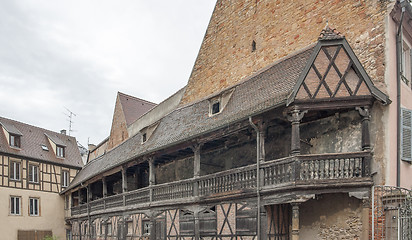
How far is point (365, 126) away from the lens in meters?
10.7

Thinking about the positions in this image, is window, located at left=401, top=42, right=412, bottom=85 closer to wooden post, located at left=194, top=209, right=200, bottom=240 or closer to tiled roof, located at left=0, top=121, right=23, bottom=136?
wooden post, located at left=194, top=209, right=200, bottom=240

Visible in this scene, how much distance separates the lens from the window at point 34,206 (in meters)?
27.8

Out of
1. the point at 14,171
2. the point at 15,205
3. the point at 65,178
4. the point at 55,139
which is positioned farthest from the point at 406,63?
the point at 55,139

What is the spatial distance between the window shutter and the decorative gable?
1.15 m

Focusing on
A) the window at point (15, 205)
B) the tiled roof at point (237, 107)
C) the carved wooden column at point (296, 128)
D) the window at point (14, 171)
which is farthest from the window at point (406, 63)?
the window at point (15, 205)

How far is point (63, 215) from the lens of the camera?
2986 centimetres

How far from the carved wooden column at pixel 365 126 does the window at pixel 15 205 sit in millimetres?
23039

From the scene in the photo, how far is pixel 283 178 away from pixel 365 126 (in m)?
2.43

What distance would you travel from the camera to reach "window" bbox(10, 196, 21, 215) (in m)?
26.6

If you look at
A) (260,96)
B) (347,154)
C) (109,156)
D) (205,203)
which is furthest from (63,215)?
(347,154)

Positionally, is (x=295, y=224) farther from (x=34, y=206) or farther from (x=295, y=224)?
(x=34, y=206)

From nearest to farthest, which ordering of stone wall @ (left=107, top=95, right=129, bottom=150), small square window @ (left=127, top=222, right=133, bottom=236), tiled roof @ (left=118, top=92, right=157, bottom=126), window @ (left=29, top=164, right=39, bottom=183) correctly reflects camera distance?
small square window @ (left=127, top=222, right=133, bottom=236) < window @ (left=29, top=164, right=39, bottom=183) < stone wall @ (left=107, top=95, right=129, bottom=150) < tiled roof @ (left=118, top=92, right=157, bottom=126)

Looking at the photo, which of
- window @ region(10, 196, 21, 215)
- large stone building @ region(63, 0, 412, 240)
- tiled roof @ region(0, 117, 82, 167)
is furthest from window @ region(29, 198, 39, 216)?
large stone building @ region(63, 0, 412, 240)

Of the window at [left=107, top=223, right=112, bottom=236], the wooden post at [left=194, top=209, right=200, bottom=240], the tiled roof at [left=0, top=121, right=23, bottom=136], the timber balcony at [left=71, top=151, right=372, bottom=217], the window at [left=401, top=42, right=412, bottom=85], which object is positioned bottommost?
the window at [left=107, top=223, right=112, bottom=236]
